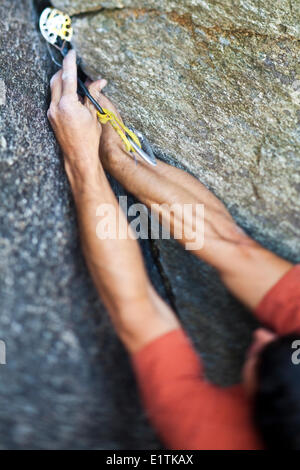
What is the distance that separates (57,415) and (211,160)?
0.85 metres

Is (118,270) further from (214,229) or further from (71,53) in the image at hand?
(71,53)

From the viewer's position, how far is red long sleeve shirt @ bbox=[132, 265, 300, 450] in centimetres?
93

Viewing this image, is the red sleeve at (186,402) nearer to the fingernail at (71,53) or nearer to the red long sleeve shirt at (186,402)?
the red long sleeve shirt at (186,402)

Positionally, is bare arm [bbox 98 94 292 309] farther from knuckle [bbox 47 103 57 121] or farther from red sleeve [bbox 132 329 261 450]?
red sleeve [bbox 132 329 261 450]

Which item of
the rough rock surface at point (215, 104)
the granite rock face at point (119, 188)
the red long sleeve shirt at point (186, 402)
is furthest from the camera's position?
the rough rock surface at point (215, 104)

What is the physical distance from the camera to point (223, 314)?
139 centimetres

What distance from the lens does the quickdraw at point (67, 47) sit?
4.11 feet

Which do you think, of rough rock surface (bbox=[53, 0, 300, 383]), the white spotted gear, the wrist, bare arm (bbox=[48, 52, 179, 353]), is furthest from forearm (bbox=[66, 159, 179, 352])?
the white spotted gear

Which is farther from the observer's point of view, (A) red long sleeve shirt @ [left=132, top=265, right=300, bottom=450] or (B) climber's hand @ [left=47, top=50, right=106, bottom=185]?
(B) climber's hand @ [left=47, top=50, right=106, bottom=185]

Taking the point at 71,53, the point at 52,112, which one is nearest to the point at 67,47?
the point at 71,53

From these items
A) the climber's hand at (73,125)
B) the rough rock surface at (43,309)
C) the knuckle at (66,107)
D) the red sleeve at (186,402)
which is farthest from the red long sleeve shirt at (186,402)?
the knuckle at (66,107)

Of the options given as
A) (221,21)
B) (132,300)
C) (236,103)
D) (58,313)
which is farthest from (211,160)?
(58,313)

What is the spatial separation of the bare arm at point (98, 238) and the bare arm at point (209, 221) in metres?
0.10

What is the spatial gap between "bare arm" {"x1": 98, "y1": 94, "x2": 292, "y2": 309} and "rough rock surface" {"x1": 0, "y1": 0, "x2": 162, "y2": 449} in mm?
201
